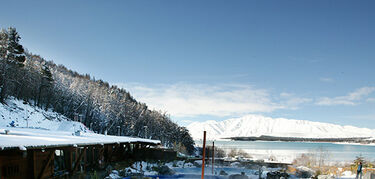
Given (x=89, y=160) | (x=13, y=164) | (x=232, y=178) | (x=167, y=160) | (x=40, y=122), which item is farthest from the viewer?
(x=40, y=122)

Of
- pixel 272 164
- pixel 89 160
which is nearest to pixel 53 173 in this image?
pixel 89 160

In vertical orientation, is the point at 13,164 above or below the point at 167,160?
above

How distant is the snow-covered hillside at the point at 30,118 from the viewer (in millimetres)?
32031

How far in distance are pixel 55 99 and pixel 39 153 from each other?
46693 millimetres

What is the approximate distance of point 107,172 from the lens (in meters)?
15.4

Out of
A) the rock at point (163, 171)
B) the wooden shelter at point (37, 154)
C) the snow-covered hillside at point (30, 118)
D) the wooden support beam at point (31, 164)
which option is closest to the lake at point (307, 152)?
the rock at point (163, 171)

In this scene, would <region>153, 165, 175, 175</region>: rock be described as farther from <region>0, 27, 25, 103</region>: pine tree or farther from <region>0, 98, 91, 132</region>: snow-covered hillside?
<region>0, 27, 25, 103</region>: pine tree

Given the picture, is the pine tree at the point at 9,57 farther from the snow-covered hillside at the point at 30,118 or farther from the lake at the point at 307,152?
the lake at the point at 307,152

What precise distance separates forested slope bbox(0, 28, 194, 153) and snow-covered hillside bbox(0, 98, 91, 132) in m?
1.89

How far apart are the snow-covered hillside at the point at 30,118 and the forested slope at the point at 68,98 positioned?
1889mm

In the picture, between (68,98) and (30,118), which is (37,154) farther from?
(68,98)

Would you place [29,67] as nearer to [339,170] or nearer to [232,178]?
[232,178]

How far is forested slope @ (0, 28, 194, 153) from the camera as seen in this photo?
37.3 meters

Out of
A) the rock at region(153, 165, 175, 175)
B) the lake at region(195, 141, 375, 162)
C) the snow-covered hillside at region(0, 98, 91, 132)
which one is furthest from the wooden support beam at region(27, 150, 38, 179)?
the lake at region(195, 141, 375, 162)
